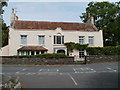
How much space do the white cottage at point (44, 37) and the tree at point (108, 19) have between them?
1124 centimetres

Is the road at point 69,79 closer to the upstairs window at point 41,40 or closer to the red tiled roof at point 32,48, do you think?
the red tiled roof at point 32,48

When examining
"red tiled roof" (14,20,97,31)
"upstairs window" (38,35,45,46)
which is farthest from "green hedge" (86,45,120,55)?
"upstairs window" (38,35,45,46)

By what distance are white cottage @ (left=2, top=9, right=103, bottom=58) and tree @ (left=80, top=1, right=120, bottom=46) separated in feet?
36.9

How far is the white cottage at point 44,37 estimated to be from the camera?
111 feet

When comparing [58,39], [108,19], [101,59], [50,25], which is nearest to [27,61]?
[58,39]

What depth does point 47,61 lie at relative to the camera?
28625 millimetres

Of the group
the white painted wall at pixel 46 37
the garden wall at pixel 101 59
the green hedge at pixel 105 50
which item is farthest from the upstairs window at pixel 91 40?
the garden wall at pixel 101 59

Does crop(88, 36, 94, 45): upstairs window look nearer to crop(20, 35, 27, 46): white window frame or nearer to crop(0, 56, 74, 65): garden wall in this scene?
crop(0, 56, 74, 65): garden wall

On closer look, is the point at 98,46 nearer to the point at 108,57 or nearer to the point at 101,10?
the point at 108,57

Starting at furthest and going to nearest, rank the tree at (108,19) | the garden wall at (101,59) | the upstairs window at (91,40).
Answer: the tree at (108,19) < the upstairs window at (91,40) < the garden wall at (101,59)

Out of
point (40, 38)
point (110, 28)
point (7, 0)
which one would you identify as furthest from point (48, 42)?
point (7, 0)

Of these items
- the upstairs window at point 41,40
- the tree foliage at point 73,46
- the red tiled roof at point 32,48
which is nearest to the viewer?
the red tiled roof at point 32,48

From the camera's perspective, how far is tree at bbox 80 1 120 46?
153 feet

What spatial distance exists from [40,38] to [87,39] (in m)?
10.5
